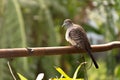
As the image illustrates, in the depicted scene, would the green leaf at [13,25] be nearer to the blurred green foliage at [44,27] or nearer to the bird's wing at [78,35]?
the blurred green foliage at [44,27]

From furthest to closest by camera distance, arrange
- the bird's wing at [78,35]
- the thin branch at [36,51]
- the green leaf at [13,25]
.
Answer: the green leaf at [13,25] → the bird's wing at [78,35] → the thin branch at [36,51]

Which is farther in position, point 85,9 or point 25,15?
point 85,9

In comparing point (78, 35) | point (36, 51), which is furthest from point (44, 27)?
point (36, 51)

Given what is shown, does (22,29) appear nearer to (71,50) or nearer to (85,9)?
(85,9)

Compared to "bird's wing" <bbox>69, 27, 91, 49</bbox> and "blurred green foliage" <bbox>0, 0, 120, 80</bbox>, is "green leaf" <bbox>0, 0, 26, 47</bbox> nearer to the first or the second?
"blurred green foliage" <bbox>0, 0, 120, 80</bbox>

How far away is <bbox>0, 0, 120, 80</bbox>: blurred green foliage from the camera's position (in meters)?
2.87

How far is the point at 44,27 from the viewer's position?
337 centimetres

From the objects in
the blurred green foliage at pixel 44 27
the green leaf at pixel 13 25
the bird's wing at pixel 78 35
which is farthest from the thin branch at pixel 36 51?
the green leaf at pixel 13 25

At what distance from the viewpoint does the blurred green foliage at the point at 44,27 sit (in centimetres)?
287

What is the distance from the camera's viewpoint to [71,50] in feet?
2.89

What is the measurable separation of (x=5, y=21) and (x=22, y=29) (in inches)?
6.8

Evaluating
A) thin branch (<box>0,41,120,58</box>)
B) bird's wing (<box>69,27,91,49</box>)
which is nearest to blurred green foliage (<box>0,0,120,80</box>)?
bird's wing (<box>69,27,91,49</box>)

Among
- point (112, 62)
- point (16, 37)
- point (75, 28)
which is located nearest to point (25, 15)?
point (16, 37)

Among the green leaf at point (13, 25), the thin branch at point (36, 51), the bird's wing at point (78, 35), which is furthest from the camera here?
the green leaf at point (13, 25)
